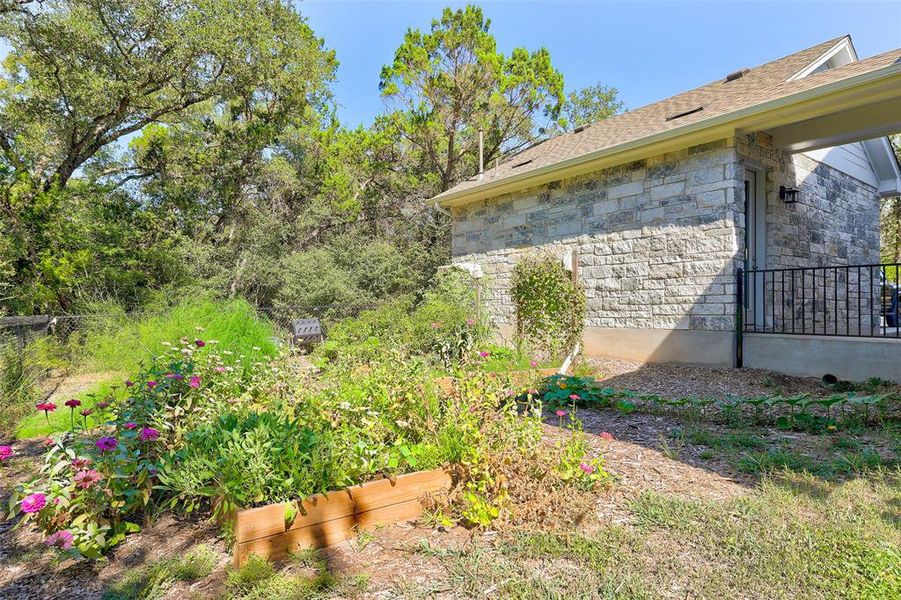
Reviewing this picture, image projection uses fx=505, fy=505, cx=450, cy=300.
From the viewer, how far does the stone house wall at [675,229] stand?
662 cm

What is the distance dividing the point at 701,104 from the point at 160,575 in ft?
28.6

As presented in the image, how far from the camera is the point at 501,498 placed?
2.37 metres

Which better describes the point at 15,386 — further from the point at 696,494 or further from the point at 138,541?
the point at 696,494

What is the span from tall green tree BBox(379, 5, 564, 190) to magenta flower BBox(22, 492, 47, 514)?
12.4 metres

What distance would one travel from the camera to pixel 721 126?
6.37 m

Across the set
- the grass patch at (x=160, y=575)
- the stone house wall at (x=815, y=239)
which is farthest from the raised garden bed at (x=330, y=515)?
the stone house wall at (x=815, y=239)

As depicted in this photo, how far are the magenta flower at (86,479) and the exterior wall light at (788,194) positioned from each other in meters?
8.63

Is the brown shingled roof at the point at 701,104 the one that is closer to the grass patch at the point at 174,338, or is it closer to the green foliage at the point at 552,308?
the green foliage at the point at 552,308

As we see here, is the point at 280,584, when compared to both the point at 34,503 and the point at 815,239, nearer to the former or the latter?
the point at 34,503

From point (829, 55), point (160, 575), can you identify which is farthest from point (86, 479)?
point (829, 55)

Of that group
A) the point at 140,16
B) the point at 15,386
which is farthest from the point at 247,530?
the point at 140,16

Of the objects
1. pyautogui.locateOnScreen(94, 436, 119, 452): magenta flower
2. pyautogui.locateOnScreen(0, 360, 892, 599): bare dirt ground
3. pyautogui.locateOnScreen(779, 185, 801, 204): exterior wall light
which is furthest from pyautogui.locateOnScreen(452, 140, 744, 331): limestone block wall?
pyautogui.locateOnScreen(94, 436, 119, 452): magenta flower

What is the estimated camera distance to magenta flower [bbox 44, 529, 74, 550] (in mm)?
2029

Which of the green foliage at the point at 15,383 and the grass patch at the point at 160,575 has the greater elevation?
the green foliage at the point at 15,383
